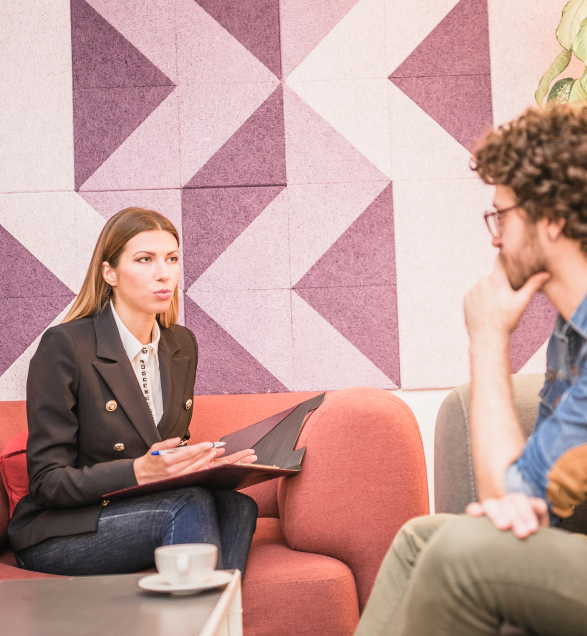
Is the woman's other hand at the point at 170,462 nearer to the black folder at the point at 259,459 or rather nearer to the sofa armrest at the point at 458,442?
the black folder at the point at 259,459

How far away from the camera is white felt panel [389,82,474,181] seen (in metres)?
2.60

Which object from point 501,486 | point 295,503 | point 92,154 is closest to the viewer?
point 501,486

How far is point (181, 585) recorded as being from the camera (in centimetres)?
108

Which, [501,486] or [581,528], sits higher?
[501,486]

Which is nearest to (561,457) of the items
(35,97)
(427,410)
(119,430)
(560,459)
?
(560,459)

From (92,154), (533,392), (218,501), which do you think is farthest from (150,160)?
(533,392)

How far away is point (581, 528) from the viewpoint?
54.6 inches

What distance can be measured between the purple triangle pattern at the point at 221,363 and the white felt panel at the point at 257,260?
0.13 metres

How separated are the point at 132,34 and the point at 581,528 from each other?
2263 mm

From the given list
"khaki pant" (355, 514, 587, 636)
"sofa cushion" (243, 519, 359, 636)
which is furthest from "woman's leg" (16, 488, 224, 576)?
"khaki pant" (355, 514, 587, 636)

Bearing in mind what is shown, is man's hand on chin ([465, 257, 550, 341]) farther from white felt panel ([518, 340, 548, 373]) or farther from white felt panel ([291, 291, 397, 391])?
white felt panel ([518, 340, 548, 373])

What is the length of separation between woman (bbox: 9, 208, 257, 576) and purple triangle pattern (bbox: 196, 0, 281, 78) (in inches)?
37.4

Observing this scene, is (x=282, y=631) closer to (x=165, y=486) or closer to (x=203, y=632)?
(x=165, y=486)

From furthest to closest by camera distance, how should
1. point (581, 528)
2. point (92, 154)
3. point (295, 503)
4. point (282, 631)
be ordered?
point (92, 154)
point (295, 503)
point (282, 631)
point (581, 528)
